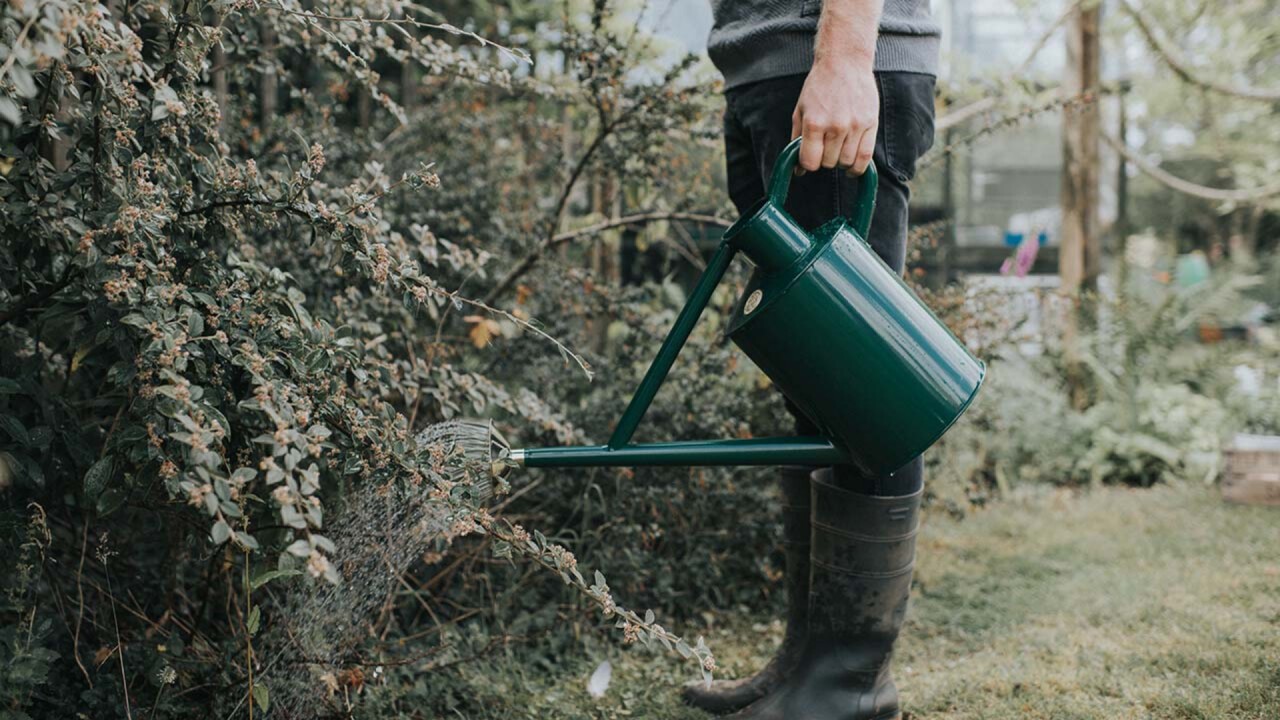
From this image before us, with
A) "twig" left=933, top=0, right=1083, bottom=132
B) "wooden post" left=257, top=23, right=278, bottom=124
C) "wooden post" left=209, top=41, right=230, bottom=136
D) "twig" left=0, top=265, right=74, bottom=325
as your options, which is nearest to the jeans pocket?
"twig" left=0, top=265, right=74, bottom=325

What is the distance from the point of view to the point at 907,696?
185cm

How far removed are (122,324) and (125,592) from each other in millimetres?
709

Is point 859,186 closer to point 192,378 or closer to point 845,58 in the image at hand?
point 845,58

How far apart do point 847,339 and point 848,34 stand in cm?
42

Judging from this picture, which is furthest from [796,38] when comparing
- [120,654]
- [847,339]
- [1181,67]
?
[1181,67]

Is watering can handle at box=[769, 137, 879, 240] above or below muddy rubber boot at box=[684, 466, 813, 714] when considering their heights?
above

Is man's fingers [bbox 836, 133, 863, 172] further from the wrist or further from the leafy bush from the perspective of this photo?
the leafy bush

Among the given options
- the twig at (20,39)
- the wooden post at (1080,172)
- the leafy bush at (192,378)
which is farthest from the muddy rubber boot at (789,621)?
the wooden post at (1080,172)

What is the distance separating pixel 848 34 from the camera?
53.8 inches

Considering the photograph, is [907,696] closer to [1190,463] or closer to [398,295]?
[398,295]

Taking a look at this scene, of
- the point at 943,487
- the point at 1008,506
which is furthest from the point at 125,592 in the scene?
the point at 1008,506

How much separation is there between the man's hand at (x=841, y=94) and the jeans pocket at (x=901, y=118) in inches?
4.7

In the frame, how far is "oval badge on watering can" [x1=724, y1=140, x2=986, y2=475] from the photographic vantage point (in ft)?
4.39

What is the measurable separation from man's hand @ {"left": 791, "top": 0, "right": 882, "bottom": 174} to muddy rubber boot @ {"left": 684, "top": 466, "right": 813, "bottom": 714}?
26.8 inches
